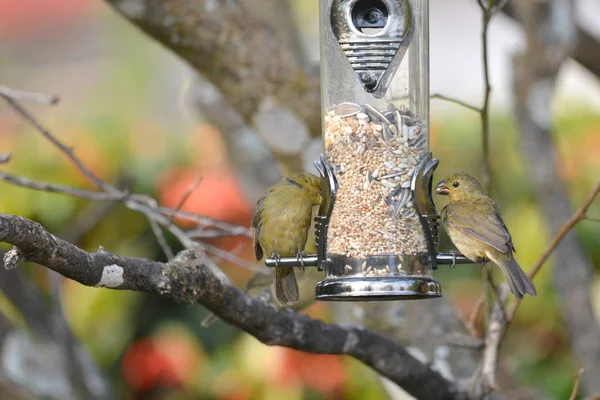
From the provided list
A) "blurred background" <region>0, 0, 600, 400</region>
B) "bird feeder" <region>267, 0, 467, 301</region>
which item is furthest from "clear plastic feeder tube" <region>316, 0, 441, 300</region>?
"blurred background" <region>0, 0, 600, 400</region>

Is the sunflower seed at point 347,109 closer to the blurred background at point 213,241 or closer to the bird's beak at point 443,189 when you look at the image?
the bird's beak at point 443,189

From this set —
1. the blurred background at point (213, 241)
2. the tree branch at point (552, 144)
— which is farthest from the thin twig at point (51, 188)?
the tree branch at point (552, 144)

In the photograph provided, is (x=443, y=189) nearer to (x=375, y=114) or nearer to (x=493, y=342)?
(x=375, y=114)

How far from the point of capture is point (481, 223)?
402 cm

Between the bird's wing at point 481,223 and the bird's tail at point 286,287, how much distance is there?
27.4 inches

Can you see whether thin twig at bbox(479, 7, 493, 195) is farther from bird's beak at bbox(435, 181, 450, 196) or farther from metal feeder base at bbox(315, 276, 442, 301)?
metal feeder base at bbox(315, 276, 442, 301)

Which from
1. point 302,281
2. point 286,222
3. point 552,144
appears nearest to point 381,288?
point 286,222

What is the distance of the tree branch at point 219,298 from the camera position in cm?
250

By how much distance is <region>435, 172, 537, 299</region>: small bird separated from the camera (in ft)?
12.7

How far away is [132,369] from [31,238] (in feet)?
16.7

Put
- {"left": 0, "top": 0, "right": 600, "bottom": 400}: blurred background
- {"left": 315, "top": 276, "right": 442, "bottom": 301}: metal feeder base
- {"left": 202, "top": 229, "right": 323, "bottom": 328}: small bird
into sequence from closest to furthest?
{"left": 315, "top": 276, "right": 442, "bottom": 301}: metal feeder base < {"left": 202, "top": 229, "right": 323, "bottom": 328}: small bird < {"left": 0, "top": 0, "right": 600, "bottom": 400}: blurred background

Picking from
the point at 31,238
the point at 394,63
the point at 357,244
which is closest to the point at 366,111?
the point at 394,63

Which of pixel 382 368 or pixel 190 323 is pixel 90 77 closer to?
pixel 190 323

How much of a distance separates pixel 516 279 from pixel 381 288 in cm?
65
